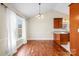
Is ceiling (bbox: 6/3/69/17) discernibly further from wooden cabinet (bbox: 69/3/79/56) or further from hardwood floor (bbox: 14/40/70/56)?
wooden cabinet (bbox: 69/3/79/56)

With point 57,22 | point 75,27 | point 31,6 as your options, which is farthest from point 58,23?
point 75,27

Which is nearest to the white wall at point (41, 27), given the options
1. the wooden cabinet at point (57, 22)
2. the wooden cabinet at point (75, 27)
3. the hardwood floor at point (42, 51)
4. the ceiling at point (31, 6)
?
the wooden cabinet at point (57, 22)

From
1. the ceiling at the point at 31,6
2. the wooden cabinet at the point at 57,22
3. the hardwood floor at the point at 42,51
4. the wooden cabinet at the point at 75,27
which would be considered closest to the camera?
the wooden cabinet at the point at 75,27

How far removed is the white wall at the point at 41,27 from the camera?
11742 mm

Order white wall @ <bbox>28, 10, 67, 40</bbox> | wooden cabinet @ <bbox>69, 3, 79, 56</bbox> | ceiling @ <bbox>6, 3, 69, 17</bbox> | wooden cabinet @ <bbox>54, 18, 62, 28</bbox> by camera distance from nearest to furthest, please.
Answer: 1. wooden cabinet @ <bbox>69, 3, 79, 56</bbox>
2. ceiling @ <bbox>6, 3, 69, 17</bbox>
3. wooden cabinet @ <bbox>54, 18, 62, 28</bbox>
4. white wall @ <bbox>28, 10, 67, 40</bbox>

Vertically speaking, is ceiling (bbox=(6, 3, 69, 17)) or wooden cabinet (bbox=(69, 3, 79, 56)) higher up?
ceiling (bbox=(6, 3, 69, 17))

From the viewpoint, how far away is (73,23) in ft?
14.6

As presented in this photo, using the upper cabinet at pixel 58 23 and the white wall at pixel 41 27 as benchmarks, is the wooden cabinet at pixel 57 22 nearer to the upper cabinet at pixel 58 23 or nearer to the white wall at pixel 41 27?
the upper cabinet at pixel 58 23

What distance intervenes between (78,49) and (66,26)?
7525 mm

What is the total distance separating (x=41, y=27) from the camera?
1195cm

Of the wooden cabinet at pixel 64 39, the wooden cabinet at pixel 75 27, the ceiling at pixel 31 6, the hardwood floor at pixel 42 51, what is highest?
the ceiling at pixel 31 6

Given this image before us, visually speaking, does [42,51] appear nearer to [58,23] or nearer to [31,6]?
[31,6]

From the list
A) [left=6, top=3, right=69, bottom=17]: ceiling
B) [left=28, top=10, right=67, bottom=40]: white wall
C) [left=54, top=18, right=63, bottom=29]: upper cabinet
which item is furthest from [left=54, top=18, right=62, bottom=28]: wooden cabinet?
[left=6, top=3, right=69, bottom=17]: ceiling

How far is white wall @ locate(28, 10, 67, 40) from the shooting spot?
38.5 feet
